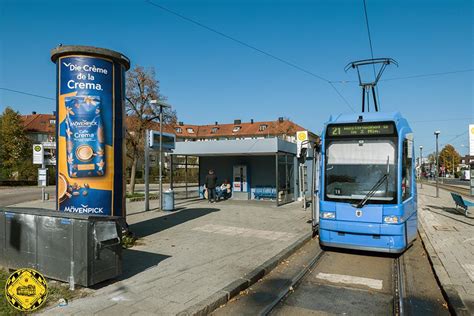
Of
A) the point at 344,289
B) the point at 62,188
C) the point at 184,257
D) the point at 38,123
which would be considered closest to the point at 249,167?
the point at 184,257

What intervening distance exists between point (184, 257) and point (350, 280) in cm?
330

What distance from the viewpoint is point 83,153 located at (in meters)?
7.79

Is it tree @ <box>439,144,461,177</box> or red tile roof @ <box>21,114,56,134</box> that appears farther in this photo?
tree @ <box>439,144,461,177</box>

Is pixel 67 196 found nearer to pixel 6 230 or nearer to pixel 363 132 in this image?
pixel 6 230

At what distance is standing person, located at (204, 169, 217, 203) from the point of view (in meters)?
19.7

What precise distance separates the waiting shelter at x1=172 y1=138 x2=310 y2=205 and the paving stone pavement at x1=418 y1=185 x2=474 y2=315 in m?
7.56

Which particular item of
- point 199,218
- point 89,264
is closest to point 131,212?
point 199,218

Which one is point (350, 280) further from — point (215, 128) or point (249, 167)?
point (215, 128)

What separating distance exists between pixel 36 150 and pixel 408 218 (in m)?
21.0

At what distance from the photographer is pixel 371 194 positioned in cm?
803

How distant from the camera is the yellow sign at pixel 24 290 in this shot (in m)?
4.21

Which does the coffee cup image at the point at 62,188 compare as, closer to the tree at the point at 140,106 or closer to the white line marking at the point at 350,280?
the white line marking at the point at 350,280

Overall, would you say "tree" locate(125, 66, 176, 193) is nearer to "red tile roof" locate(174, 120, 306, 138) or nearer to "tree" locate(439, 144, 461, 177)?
"red tile roof" locate(174, 120, 306, 138)

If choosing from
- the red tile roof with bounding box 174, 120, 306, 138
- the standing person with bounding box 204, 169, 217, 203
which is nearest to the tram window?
the standing person with bounding box 204, 169, 217, 203
